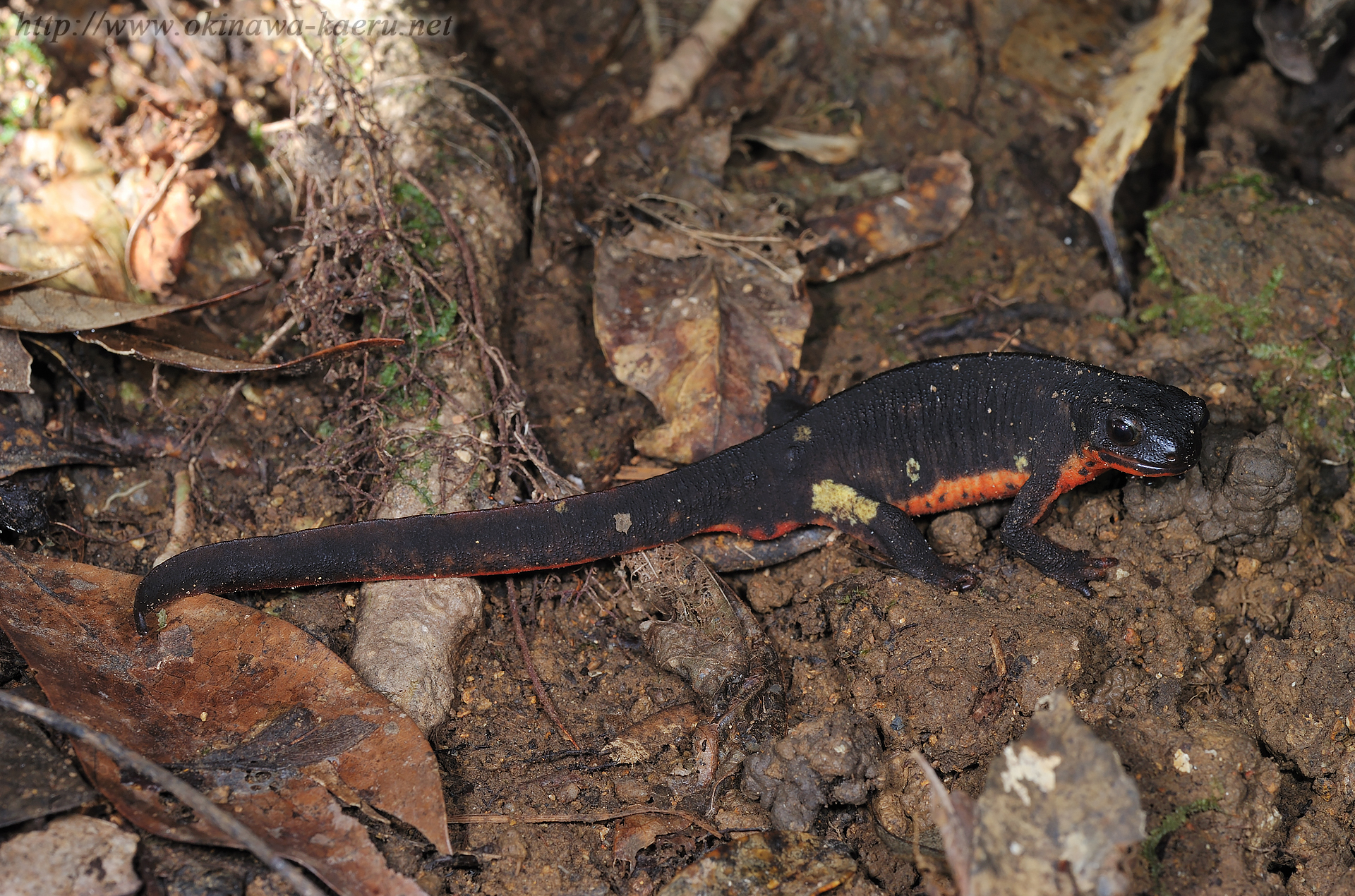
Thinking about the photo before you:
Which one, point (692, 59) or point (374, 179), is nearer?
point (374, 179)

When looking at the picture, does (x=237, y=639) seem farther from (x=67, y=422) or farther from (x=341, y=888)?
(x=67, y=422)

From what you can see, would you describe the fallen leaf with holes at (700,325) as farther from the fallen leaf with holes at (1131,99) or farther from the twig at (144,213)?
the twig at (144,213)

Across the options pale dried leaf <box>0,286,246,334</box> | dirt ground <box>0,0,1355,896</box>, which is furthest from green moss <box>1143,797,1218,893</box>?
pale dried leaf <box>0,286,246,334</box>

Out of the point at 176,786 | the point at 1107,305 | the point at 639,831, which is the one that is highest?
the point at 1107,305

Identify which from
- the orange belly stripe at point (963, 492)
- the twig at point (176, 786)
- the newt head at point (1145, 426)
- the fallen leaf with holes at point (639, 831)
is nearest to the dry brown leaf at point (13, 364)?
the twig at point (176, 786)

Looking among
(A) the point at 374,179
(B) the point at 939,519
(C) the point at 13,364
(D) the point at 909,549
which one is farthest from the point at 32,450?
(B) the point at 939,519

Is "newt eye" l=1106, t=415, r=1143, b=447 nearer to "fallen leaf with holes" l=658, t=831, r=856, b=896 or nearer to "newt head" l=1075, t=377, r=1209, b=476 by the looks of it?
"newt head" l=1075, t=377, r=1209, b=476

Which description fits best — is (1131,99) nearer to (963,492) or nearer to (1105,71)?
(1105,71)
